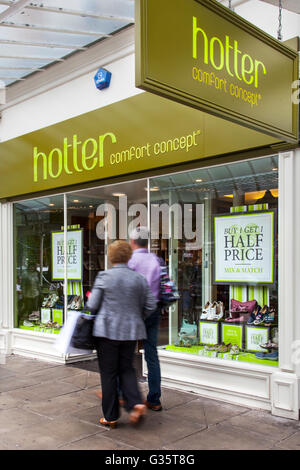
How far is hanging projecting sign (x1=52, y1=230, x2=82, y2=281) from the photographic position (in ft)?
27.1

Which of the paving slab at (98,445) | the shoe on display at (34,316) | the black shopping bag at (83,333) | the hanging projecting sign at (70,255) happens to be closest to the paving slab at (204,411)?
the paving slab at (98,445)

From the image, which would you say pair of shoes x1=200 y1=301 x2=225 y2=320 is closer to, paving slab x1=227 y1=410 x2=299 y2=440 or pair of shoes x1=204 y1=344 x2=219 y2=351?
pair of shoes x1=204 y1=344 x2=219 y2=351

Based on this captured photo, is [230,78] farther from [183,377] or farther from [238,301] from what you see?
[183,377]

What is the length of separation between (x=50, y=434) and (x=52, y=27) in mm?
5313

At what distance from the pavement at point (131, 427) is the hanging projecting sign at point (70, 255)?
2.36m

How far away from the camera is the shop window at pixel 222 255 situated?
219 inches

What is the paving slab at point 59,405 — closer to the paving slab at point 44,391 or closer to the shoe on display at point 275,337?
the paving slab at point 44,391

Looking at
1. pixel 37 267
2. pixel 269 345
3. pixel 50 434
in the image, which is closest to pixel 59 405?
pixel 50 434

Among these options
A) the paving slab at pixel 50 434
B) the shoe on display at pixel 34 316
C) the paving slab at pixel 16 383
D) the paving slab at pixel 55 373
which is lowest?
the paving slab at pixel 55 373

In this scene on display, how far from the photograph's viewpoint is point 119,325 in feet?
14.6

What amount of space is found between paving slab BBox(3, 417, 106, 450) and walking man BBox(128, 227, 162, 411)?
76 cm

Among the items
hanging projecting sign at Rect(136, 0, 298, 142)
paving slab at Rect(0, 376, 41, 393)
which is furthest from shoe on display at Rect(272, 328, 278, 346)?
paving slab at Rect(0, 376, 41, 393)

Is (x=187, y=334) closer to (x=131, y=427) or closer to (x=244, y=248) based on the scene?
(x=244, y=248)

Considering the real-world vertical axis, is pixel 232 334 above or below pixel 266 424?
above
